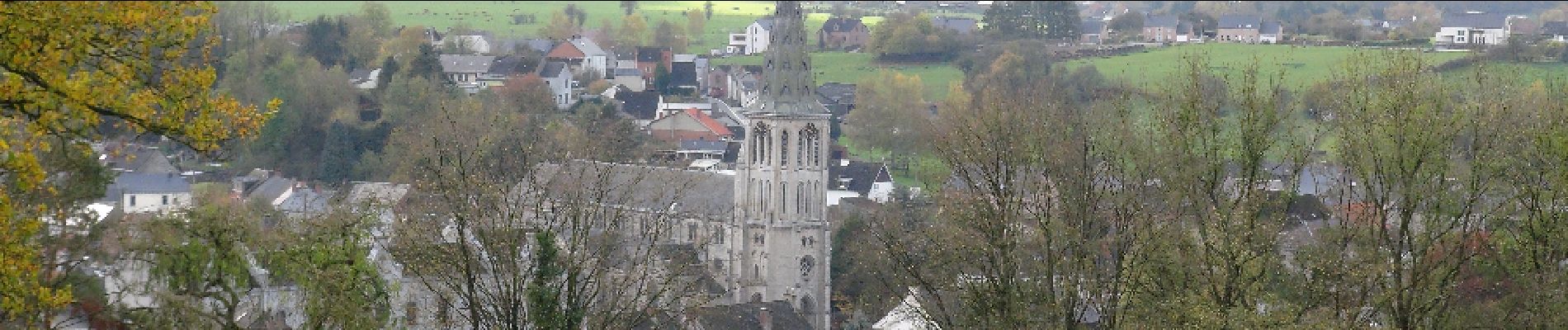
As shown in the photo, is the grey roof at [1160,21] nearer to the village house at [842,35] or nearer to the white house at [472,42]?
the village house at [842,35]

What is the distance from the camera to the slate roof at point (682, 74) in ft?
360

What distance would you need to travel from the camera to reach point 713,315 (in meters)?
43.9

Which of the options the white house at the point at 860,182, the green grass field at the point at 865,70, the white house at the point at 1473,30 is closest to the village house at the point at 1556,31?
the white house at the point at 1473,30

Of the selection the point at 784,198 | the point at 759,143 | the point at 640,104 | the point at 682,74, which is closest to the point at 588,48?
the point at 682,74

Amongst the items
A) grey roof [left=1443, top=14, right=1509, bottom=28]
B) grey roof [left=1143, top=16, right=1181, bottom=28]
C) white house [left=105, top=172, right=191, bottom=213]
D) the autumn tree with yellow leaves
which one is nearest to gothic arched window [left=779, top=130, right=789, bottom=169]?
white house [left=105, top=172, right=191, bottom=213]

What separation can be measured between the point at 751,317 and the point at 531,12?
107 metres

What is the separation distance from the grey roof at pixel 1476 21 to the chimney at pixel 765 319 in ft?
176

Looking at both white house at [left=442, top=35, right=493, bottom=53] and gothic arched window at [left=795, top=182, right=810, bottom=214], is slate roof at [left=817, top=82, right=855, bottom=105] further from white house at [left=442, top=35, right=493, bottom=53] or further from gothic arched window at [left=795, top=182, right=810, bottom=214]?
gothic arched window at [left=795, top=182, right=810, bottom=214]

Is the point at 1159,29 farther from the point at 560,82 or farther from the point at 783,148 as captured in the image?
the point at 783,148

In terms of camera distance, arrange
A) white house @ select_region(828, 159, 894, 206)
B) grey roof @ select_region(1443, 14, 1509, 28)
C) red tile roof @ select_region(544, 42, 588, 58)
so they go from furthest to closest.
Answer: red tile roof @ select_region(544, 42, 588, 58)
grey roof @ select_region(1443, 14, 1509, 28)
white house @ select_region(828, 159, 894, 206)

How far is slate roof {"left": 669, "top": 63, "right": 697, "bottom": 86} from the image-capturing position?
10975cm

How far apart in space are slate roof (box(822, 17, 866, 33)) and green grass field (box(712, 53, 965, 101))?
16.6 feet

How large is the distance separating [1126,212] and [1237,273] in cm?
140

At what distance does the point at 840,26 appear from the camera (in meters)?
121
